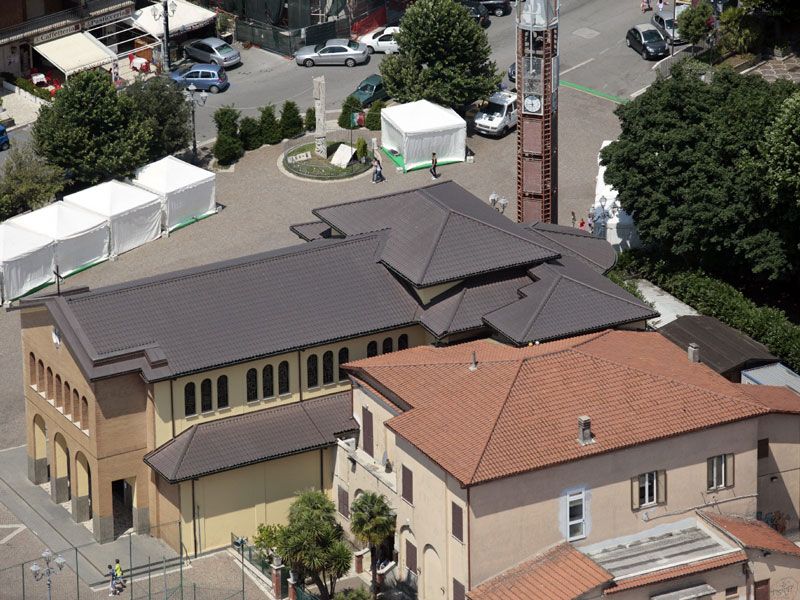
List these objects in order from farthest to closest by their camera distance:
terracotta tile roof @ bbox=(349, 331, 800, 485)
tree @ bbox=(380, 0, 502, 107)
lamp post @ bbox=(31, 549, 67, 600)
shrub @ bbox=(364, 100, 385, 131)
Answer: shrub @ bbox=(364, 100, 385, 131)
tree @ bbox=(380, 0, 502, 107)
lamp post @ bbox=(31, 549, 67, 600)
terracotta tile roof @ bbox=(349, 331, 800, 485)

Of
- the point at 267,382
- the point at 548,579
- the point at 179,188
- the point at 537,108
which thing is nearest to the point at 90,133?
the point at 179,188

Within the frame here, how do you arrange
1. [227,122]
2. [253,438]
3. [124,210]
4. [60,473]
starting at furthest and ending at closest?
[227,122] → [124,210] → [60,473] → [253,438]

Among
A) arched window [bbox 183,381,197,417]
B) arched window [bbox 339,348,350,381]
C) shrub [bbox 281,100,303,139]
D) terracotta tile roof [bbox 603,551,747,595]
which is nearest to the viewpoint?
terracotta tile roof [bbox 603,551,747,595]

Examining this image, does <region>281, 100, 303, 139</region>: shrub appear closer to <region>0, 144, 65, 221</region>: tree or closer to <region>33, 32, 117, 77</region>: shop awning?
<region>33, 32, 117, 77</region>: shop awning

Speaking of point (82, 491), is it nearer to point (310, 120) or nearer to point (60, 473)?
point (60, 473)

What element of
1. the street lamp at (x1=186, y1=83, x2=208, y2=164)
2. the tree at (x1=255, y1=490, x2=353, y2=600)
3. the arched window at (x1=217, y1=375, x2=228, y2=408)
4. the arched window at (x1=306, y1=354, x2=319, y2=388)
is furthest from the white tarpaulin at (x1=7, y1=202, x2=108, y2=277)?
the tree at (x1=255, y1=490, x2=353, y2=600)

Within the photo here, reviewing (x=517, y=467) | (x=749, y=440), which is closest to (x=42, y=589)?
Answer: (x=517, y=467)

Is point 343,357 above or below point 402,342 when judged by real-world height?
below

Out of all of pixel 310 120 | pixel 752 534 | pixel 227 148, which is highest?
pixel 310 120
